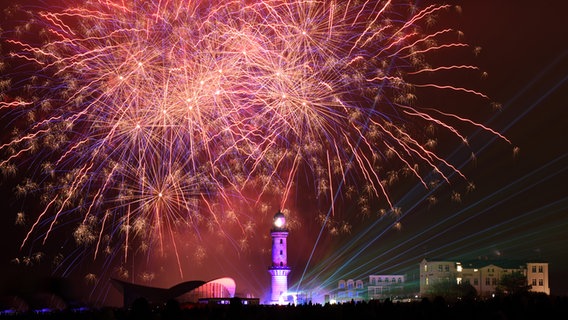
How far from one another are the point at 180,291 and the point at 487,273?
179 ft

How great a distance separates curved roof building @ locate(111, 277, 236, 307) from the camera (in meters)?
91.8

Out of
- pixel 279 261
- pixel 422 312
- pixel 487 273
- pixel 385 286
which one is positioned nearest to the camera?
pixel 422 312

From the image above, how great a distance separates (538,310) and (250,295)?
78.4 metres

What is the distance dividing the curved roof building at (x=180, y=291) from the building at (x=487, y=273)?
132 ft

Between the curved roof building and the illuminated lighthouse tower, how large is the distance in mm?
7360

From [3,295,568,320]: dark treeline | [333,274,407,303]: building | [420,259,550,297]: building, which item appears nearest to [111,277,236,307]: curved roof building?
[333,274,407,303]: building

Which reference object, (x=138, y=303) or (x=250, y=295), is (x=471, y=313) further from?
(x=250, y=295)

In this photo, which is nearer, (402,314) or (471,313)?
(471,313)

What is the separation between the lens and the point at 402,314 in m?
35.3

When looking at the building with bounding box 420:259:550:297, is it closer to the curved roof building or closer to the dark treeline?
the curved roof building

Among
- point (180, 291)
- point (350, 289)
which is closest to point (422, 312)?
point (180, 291)

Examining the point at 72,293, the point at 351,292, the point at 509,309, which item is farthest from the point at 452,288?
the point at 509,309

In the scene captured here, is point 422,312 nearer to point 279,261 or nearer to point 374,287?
point 279,261

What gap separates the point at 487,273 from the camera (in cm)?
12494
